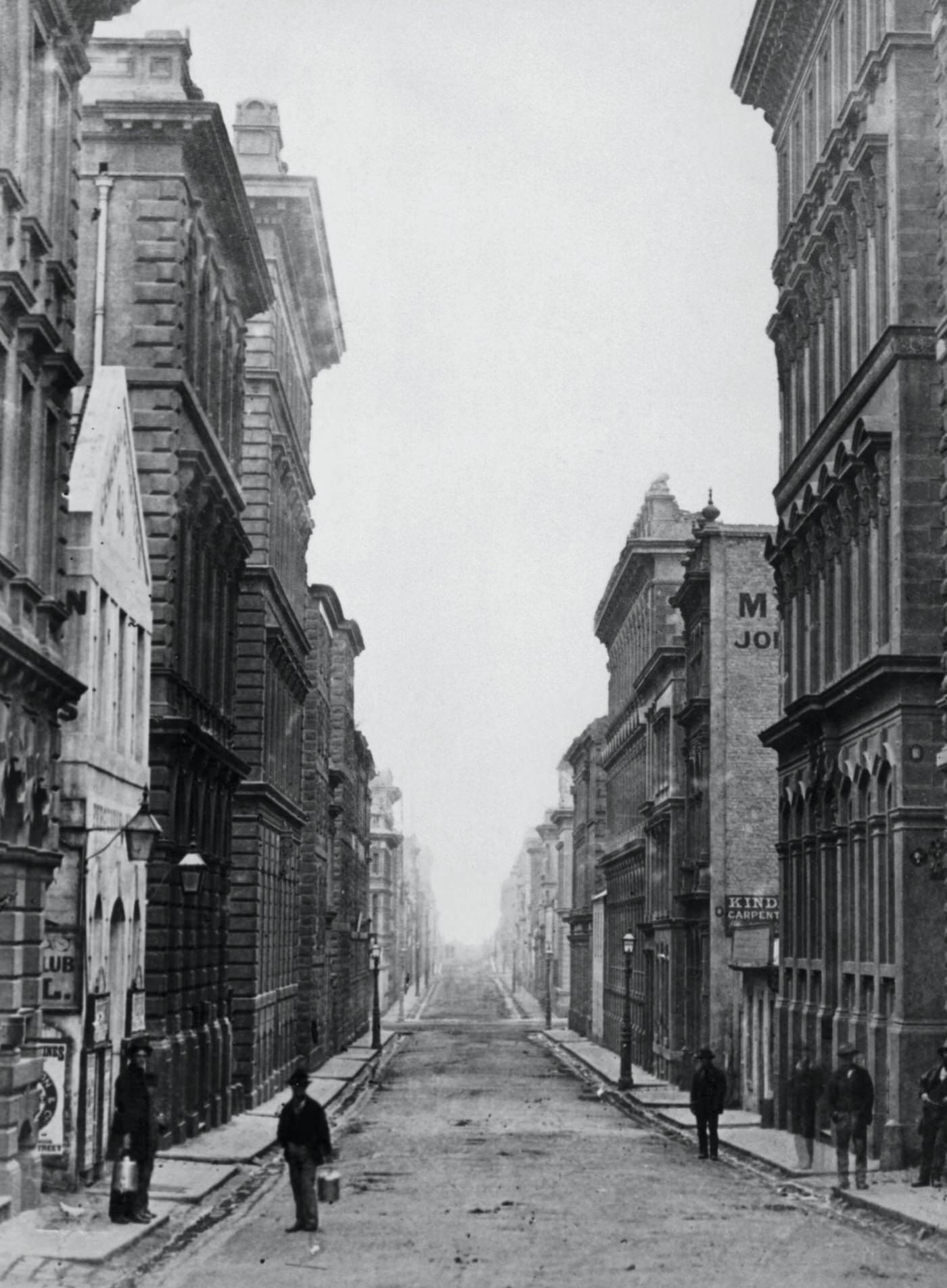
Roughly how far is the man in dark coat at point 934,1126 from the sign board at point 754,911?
1802 centimetres

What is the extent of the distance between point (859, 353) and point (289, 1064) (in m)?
27.5

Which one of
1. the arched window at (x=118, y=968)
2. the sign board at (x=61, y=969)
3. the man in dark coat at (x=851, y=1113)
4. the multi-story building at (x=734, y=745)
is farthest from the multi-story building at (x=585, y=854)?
the sign board at (x=61, y=969)

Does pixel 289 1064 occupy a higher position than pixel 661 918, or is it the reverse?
pixel 661 918

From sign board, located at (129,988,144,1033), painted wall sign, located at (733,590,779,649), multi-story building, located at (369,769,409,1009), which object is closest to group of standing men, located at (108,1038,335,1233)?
sign board, located at (129,988,144,1033)

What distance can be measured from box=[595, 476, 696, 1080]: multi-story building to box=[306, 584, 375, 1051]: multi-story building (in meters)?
9.26

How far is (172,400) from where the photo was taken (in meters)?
34.8

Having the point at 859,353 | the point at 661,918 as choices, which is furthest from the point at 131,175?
the point at 661,918

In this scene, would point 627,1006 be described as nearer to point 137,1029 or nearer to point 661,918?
point 661,918

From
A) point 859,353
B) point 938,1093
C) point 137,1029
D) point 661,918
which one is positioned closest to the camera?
point 938,1093

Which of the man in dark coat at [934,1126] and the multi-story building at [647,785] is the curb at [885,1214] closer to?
the man in dark coat at [934,1126]

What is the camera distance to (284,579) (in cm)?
5434

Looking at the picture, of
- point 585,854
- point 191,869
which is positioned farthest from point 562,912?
point 191,869

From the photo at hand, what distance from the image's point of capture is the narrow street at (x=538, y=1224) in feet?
62.4

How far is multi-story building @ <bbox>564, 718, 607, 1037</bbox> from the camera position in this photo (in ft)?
284
